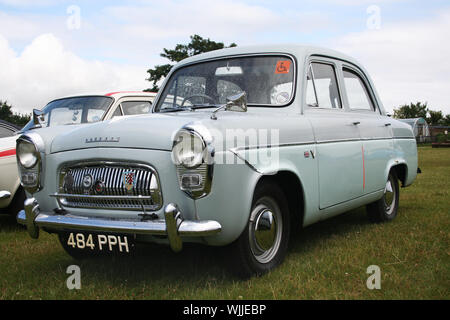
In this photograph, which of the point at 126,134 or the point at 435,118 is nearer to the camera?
the point at 126,134

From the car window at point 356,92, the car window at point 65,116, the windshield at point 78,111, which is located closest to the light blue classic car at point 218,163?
the car window at point 356,92

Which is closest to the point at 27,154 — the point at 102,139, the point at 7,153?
the point at 102,139

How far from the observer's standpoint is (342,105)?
477 centimetres

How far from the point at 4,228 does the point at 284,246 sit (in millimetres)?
3902

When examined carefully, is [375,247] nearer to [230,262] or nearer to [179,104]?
[230,262]

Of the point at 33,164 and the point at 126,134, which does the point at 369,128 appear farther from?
the point at 33,164

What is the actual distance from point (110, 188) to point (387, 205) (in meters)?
3.60

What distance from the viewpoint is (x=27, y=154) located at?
3.55m

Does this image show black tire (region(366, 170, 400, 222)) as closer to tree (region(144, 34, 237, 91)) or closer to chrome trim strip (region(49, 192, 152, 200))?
chrome trim strip (region(49, 192, 152, 200))

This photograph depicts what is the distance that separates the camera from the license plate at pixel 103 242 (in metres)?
3.01

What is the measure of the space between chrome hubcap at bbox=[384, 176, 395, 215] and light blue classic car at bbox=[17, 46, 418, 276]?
704mm

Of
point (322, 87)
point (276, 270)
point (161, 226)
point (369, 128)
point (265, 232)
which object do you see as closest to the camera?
point (161, 226)

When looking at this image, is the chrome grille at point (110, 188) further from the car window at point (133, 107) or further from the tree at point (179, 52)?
the tree at point (179, 52)

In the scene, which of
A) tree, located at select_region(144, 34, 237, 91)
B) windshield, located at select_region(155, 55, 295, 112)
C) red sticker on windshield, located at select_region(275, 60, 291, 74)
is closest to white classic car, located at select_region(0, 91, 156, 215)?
windshield, located at select_region(155, 55, 295, 112)
